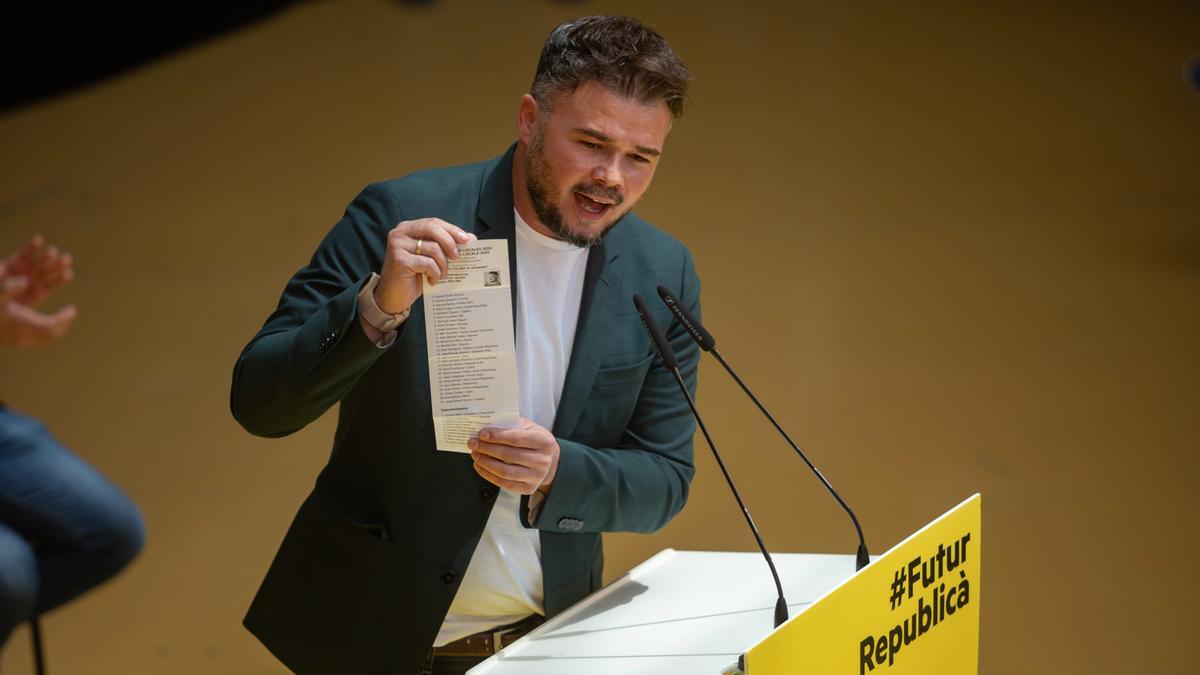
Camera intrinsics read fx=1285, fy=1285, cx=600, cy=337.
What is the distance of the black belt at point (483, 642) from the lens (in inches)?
72.6

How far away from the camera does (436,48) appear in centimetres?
531

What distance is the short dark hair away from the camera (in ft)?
5.92

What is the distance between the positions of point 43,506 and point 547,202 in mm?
962

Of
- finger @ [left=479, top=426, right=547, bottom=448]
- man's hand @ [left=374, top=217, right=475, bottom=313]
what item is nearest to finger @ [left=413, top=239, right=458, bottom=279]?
man's hand @ [left=374, top=217, right=475, bottom=313]

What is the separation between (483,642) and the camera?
1.85m

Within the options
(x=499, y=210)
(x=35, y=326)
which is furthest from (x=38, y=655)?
(x=499, y=210)

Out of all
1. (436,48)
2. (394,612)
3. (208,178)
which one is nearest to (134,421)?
(208,178)

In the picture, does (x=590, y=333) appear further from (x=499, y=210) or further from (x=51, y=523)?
(x=51, y=523)

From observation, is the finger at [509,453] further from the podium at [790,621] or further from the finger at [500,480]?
the podium at [790,621]

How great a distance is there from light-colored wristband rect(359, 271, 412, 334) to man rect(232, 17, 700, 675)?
96mm

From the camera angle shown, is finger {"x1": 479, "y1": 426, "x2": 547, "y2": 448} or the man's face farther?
the man's face

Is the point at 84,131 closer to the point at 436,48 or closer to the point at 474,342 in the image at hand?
the point at 436,48

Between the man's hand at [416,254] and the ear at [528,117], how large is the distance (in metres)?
0.39

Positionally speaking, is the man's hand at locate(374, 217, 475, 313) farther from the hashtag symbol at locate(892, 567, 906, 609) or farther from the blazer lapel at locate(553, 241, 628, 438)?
the hashtag symbol at locate(892, 567, 906, 609)
